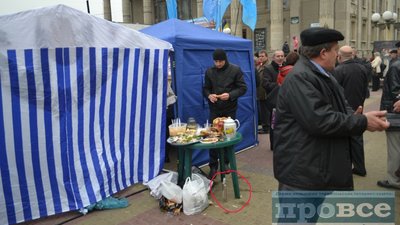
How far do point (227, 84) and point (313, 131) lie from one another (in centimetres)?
Answer: 311

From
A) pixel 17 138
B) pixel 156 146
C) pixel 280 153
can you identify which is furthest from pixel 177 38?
pixel 280 153

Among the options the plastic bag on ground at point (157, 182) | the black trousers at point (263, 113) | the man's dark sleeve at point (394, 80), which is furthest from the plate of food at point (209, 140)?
the black trousers at point (263, 113)

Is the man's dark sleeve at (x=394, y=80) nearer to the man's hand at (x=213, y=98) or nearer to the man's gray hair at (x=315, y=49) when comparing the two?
the man's hand at (x=213, y=98)

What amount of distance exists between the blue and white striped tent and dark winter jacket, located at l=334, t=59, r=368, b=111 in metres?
2.85

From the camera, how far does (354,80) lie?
5617 millimetres

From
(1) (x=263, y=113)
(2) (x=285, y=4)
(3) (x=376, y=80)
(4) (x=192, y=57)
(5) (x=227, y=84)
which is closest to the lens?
(5) (x=227, y=84)

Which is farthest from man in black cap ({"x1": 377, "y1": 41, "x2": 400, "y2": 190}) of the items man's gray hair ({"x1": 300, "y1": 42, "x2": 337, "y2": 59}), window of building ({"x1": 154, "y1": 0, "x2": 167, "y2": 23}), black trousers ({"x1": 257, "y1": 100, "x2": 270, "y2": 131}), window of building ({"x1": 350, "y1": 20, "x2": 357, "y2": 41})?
window of building ({"x1": 154, "y1": 0, "x2": 167, "y2": 23})

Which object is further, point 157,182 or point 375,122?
point 157,182

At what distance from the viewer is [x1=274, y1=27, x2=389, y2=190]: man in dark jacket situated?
88.7 inches

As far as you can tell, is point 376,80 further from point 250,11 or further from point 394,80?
point 394,80

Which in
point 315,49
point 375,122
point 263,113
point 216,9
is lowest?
point 263,113

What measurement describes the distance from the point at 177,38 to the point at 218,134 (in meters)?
1.80

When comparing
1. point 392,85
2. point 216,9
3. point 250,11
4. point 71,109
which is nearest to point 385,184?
point 392,85

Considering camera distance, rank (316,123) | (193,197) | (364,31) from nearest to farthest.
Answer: (316,123) → (193,197) → (364,31)
